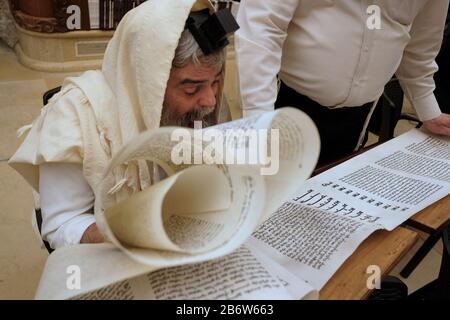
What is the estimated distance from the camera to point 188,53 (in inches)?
36.0

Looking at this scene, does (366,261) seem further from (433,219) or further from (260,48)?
(260,48)

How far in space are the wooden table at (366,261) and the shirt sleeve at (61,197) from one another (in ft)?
1.60

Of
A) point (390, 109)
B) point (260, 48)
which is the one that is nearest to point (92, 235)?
point (260, 48)

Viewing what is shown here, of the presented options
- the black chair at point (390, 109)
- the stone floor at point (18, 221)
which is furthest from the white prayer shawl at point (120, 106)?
the black chair at point (390, 109)

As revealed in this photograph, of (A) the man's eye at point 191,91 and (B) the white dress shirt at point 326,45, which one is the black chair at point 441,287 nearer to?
(B) the white dress shirt at point 326,45

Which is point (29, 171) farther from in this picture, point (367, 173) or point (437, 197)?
point (437, 197)

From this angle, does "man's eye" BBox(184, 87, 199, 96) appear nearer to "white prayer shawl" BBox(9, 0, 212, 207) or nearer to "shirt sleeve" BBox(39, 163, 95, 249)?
"white prayer shawl" BBox(9, 0, 212, 207)

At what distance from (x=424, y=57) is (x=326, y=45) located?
461 mm

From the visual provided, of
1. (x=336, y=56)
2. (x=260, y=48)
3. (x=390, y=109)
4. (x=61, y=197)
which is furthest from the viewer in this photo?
(x=390, y=109)

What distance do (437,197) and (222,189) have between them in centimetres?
65

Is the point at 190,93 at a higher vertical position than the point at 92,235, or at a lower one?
higher

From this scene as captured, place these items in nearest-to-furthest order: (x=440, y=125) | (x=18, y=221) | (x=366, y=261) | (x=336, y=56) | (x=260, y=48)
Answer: (x=366, y=261) < (x=260, y=48) < (x=336, y=56) < (x=440, y=125) < (x=18, y=221)

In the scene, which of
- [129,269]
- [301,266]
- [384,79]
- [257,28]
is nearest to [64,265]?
[129,269]

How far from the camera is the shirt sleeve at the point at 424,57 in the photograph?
56.1 inches
